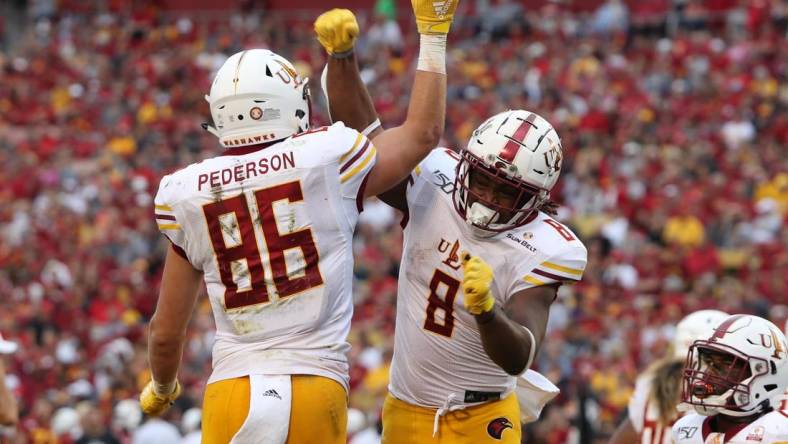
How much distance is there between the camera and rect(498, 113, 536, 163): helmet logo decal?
4441mm

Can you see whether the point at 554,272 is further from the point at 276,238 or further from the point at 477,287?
the point at 276,238

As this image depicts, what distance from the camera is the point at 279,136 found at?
427 cm

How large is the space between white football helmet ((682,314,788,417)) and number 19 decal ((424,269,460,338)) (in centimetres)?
85

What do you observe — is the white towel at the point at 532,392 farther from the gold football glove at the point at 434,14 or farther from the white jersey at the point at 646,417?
the gold football glove at the point at 434,14

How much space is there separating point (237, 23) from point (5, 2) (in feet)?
15.4

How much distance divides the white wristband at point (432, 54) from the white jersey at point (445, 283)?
0.46 metres

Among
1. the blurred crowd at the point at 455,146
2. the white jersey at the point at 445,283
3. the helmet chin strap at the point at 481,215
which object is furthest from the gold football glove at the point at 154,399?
the blurred crowd at the point at 455,146

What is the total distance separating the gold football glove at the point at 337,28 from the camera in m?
4.38

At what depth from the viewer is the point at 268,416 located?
13.4 feet

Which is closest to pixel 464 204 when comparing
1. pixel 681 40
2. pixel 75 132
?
pixel 681 40

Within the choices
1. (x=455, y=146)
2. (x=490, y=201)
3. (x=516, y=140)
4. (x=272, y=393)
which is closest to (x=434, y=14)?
(x=516, y=140)

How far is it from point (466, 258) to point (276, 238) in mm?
587

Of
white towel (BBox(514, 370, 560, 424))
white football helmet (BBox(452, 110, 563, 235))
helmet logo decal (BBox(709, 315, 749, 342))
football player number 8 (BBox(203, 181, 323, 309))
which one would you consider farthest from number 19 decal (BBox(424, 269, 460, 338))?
helmet logo decal (BBox(709, 315, 749, 342))

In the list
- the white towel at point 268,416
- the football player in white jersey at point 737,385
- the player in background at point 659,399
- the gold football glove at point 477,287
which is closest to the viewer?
the gold football glove at point 477,287
